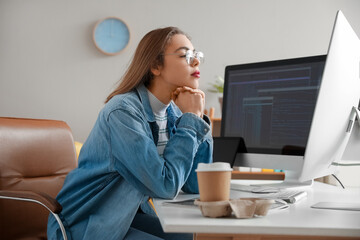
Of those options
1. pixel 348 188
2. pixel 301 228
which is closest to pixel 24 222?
pixel 301 228

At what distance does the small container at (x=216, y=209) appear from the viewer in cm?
90

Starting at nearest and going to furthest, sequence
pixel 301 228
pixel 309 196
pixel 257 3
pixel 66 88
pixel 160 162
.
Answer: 1. pixel 301 228
2. pixel 160 162
3. pixel 309 196
4. pixel 66 88
5. pixel 257 3

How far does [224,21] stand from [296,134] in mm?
3120

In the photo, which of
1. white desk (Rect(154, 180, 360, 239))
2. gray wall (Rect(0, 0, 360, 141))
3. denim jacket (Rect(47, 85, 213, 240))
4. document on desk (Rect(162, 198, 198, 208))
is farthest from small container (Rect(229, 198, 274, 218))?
gray wall (Rect(0, 0, 360, 141))

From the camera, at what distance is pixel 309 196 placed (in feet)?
4.47

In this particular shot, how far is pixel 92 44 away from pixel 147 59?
9.74 ft

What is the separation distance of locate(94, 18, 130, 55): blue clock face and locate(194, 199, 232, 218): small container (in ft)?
11.7

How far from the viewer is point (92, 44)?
4.30m

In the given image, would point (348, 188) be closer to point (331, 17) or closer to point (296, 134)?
point (296, 134)

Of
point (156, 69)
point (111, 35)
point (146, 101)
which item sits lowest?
point (146, 101)

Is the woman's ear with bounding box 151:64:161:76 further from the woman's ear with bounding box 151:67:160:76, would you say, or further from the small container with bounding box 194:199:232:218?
the small container with bounding box 194:199:232:218

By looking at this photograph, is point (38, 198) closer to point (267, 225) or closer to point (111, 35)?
point (267, 225)

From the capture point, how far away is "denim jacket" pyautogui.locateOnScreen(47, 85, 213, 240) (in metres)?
1.18

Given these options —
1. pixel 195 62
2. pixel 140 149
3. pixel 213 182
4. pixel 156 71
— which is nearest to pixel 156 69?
pixel 156 71
